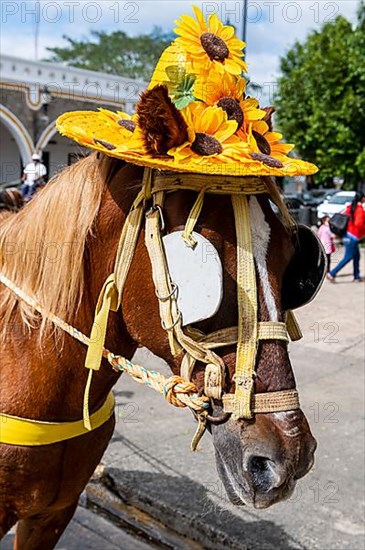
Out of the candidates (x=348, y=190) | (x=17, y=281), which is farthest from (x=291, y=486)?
(x=348, y=190)

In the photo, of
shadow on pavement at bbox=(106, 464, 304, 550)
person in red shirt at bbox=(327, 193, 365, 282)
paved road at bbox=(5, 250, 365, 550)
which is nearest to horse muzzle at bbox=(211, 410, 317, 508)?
paved road at bbox=(5, 250, 365, 550)

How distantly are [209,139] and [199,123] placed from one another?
6 cm

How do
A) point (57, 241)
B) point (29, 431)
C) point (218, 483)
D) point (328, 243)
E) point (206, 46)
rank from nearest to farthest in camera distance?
point (206, 46) < point (57, 241) < point (29, 431) < point (218, 483) < point (328, 243)

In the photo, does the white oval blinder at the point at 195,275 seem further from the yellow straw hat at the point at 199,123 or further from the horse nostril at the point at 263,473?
the horse nostril at the point at 263,473

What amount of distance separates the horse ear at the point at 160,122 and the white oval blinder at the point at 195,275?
0.24m

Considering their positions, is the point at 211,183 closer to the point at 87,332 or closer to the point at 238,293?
the point at 238,293

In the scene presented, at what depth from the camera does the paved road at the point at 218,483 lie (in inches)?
124

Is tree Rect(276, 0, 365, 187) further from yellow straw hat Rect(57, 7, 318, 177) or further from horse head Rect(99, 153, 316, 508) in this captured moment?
horse head Rect(99, 153, 316, 508)

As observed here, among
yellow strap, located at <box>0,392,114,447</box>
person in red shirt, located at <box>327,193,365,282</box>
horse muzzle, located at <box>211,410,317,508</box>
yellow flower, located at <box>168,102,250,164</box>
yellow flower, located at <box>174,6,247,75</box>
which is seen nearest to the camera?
horse muzzle, located at <box>211,410,317,508</box>

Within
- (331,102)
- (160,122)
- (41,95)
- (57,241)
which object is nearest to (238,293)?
(160,122)

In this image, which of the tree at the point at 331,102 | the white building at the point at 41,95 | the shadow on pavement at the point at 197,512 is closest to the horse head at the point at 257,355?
the shadow on pavement at the point at 197,512

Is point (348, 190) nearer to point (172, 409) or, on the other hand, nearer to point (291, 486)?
point (172, 409)

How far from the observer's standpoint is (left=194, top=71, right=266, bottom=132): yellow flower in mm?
1605

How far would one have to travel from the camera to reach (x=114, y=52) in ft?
152
